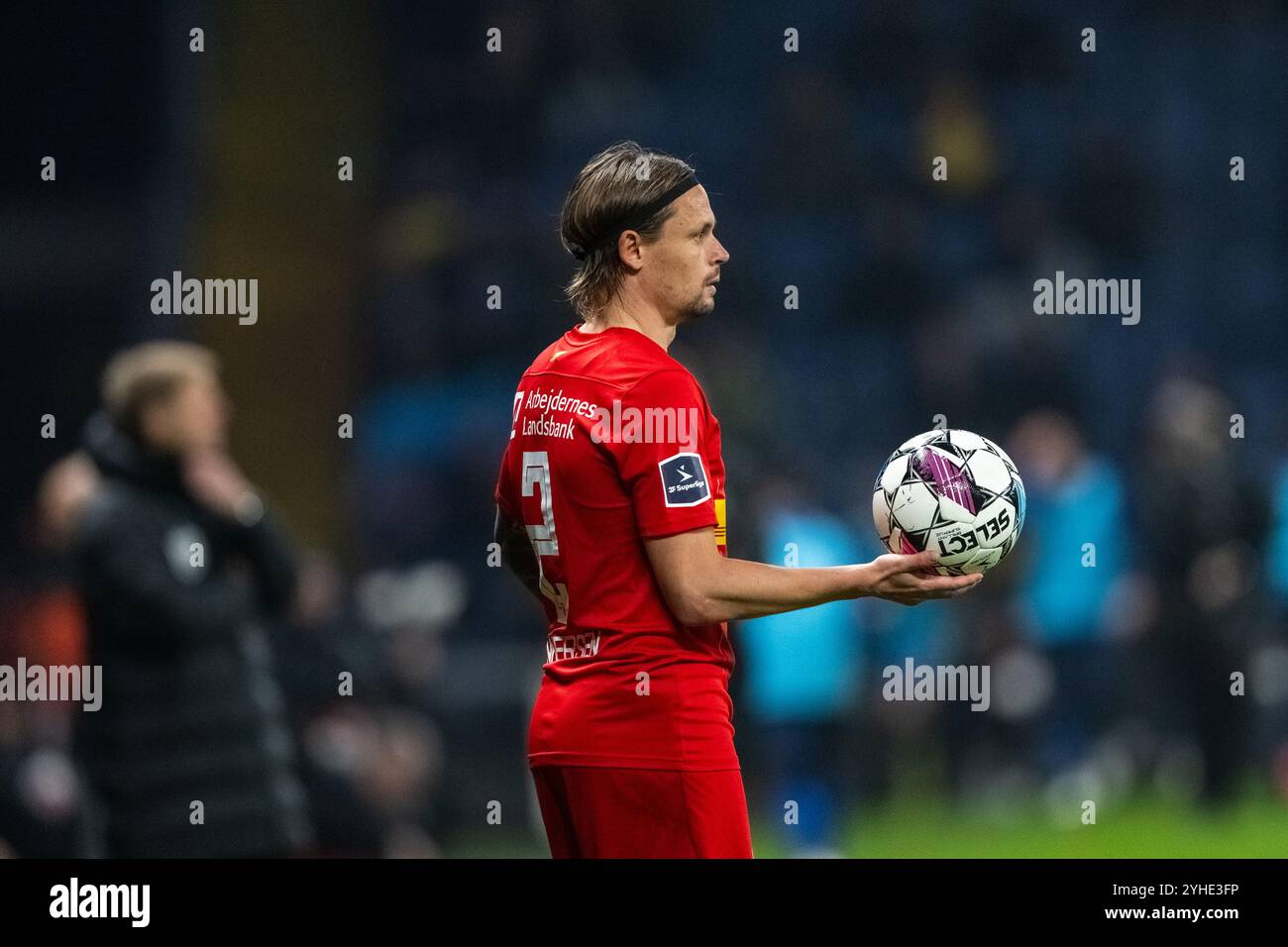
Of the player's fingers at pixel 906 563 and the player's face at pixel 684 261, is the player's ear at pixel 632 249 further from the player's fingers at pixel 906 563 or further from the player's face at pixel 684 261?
the player's fingers at pixel 906 563

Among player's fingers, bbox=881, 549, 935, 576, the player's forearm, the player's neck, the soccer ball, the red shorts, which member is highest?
the player's neck

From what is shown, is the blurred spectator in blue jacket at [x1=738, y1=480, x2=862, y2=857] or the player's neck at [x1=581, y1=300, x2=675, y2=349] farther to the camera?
the blurred spectator in blue jacket at [x1=738, y1=480, x2=862, y2=857]

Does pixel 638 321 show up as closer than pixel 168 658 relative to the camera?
Yes

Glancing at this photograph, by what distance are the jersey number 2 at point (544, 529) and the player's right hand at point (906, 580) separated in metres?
0.58

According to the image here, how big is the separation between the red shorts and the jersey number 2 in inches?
12.9

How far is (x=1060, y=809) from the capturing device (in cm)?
912

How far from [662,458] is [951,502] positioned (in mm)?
680

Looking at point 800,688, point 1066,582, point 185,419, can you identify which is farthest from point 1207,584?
point 185,419

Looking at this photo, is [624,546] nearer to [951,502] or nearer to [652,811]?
[652,811]

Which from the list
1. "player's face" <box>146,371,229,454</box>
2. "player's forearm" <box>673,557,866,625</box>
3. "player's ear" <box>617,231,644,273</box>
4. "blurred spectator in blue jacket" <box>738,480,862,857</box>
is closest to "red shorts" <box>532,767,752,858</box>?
"player's forearm" <box>673,557,866,625</box>

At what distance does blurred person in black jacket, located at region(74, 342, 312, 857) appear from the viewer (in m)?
4.94

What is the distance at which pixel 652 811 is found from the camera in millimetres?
3488

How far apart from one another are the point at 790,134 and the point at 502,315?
7.97ft

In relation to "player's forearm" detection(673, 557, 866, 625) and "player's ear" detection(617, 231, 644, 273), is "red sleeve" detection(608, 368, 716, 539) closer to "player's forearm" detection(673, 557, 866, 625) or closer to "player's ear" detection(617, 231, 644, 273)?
"player's forearm" detection(673, 557, 866, 625)
